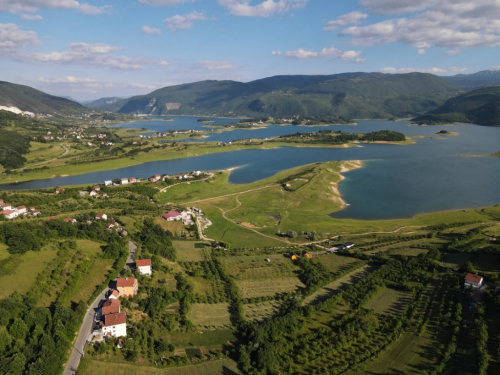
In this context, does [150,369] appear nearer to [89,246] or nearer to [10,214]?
[89,246]

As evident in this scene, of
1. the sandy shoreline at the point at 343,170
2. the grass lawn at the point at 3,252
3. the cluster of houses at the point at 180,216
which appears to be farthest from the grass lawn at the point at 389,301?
the grass lawn at the point at 3,252

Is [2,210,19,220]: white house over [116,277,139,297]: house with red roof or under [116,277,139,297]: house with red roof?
over

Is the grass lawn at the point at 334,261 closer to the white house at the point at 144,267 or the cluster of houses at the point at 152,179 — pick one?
the white house at the point at 144,267

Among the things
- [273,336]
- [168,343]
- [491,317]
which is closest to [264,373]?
[273,336]

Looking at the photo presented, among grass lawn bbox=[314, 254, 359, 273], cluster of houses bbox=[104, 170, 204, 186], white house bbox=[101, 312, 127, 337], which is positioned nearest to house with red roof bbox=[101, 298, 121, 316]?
white house bbox=[101, 312, 127, 337]

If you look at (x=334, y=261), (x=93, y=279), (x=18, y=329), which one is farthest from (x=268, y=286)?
(x=18, y=329)

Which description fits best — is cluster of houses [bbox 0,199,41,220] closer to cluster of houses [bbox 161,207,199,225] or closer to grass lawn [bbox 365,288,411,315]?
cluster of houses [bbox 161,207,199,225]

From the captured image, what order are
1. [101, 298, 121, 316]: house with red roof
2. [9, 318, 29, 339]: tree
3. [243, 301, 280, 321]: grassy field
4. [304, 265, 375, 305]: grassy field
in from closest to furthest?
[9, 318, 29, 339]: tree → [101, 298, 121, 316]: house with red roof → [243, 301, 280, 321]: grassy field → [304, 265, 375, 305]: grassy field

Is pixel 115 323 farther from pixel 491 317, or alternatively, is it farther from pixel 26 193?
pixel 26 193
